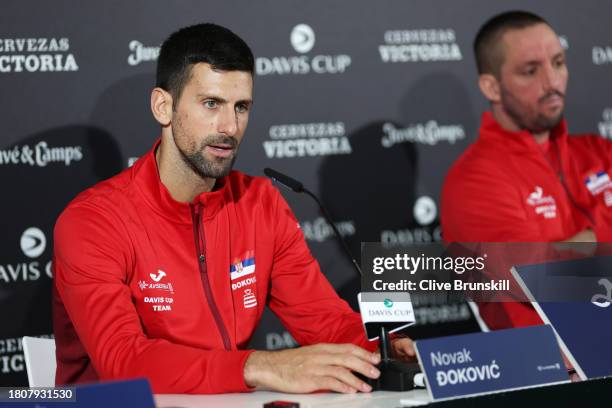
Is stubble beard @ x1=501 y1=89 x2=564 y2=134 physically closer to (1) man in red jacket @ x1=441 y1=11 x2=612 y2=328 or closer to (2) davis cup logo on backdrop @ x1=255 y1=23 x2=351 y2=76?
(1) man in red jacket @ x1=441 y1=11 x2=612 y2=328

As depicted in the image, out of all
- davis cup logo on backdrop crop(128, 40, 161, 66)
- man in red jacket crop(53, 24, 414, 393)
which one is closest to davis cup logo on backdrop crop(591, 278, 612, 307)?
man in red jacket crop(53, 24, 414, 393)

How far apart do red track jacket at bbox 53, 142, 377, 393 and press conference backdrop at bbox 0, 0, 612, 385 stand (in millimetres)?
774

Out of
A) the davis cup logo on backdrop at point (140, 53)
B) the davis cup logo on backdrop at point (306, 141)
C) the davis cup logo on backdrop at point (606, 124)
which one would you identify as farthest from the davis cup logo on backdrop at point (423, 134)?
the davis cup logo on backdrop at point (140, 53)

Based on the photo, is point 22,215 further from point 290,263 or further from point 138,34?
point 290,263

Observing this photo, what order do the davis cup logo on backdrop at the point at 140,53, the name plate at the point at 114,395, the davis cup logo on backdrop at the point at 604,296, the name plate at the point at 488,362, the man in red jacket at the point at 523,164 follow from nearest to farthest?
the name plate at the point at 114,395 → the name plate at the point at 488,362 → the davis cup logo on backdrop at the point at 604,296 → the davis cup logo on backdrop at the point at 140,53 → the man in red jacket at the point at 523,164

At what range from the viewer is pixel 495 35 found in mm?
3984

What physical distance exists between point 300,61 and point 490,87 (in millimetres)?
822

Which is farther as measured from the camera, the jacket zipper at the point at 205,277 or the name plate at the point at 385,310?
the jacket zipper at the point at 205,277

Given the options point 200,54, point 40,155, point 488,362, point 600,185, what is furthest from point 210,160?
point 600,185

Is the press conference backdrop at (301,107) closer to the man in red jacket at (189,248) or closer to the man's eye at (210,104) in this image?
the man in red jacket at (189,248)

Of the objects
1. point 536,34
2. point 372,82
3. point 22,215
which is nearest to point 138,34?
point 22,215

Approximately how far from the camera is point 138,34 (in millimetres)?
3535

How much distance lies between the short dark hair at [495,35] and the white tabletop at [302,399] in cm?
224

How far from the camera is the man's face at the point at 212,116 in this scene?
2.65 meters
